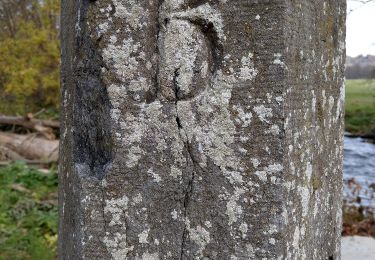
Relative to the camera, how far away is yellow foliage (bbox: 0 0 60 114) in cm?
966

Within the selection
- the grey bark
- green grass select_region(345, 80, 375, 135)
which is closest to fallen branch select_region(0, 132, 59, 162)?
the grey bark

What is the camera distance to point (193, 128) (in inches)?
56.6

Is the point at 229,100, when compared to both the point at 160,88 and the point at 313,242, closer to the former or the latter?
the point at 160,88

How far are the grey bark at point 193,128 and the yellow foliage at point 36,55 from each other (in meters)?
8.39

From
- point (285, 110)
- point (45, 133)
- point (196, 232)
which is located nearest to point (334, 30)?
point (285, 110)

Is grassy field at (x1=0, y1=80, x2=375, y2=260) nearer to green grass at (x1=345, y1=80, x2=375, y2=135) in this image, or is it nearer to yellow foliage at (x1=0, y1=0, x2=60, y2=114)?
yellow foliage at (x1=0, y1=0, x2=60, y2=114)

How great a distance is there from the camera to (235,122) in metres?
1.39

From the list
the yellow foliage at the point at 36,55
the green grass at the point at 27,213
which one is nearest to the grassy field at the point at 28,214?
the green grass at the point at 27,213

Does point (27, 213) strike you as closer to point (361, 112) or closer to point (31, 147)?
point (31, 147)

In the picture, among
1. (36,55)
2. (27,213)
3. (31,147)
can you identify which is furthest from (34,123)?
(27,213)

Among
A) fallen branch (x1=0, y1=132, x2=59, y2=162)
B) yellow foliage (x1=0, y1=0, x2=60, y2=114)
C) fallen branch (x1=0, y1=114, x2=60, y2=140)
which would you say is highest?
yellow foliage (x1=0, y1=0, x2=60, y2=114)

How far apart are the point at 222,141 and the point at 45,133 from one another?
684cm

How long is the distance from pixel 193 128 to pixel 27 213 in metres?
4.07

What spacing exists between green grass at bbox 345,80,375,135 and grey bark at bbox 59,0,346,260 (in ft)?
34.2
